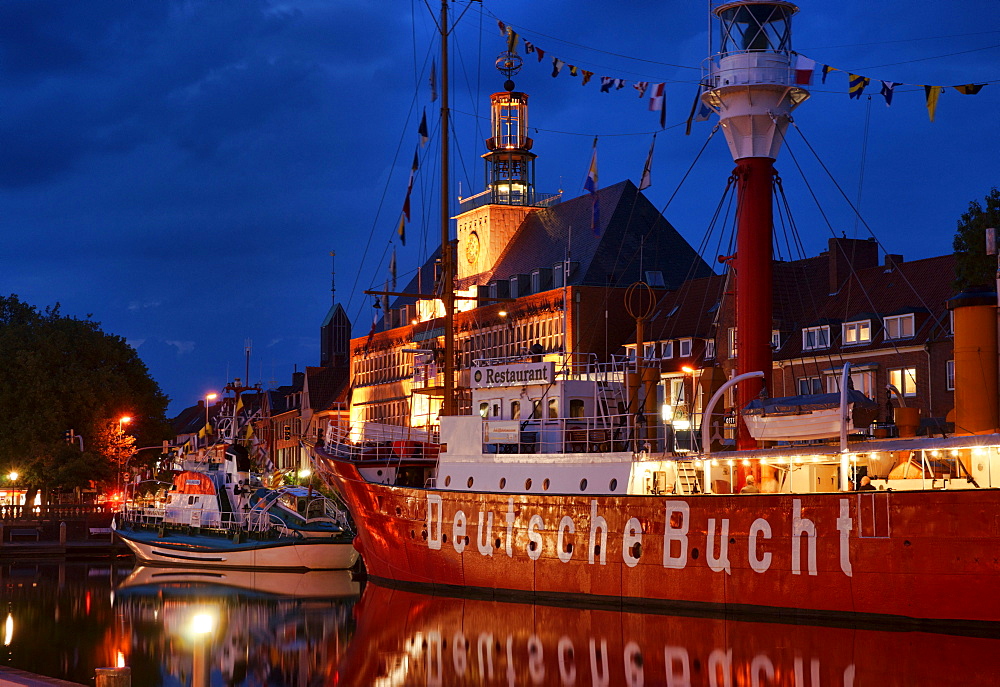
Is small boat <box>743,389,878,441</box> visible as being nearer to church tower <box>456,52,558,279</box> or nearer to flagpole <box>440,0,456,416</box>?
flagpole <box>440,0,456,416</box>

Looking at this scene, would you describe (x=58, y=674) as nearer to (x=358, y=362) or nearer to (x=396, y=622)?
(x=396, y=622)

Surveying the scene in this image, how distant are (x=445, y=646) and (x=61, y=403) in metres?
44.3

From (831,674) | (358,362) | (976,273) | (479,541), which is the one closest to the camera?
(831,674)

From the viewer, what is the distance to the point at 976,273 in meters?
42.1

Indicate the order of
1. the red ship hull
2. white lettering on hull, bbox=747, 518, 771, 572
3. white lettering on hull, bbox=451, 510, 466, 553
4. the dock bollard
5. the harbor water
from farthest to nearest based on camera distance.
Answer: white lettering on hull, bbox=451, 510, 466, 553 → white lettering on hull, bbox=747, 518, 771, 572 → the red ship hull → the harbor water → the dock bollard

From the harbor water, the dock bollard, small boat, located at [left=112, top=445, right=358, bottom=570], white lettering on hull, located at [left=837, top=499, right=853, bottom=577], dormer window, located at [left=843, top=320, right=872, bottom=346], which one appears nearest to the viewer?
the dock bollard

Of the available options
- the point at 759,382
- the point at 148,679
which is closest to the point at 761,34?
the point at 759,382

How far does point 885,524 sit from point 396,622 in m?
11.8

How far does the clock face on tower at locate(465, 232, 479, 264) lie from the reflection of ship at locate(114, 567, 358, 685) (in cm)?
3929

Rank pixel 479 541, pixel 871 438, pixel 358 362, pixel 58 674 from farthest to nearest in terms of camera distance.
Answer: pixel 358 362 → pixel 479 541 → pixel 871 438 → pixel 58 674

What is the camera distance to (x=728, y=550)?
2978 cm

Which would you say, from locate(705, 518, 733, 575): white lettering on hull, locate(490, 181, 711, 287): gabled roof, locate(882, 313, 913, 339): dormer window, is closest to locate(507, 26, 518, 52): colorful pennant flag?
locate(705, 518, 733, 575): white lettering on hull

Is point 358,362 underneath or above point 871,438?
above

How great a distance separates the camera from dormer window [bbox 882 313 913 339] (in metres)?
51.0
